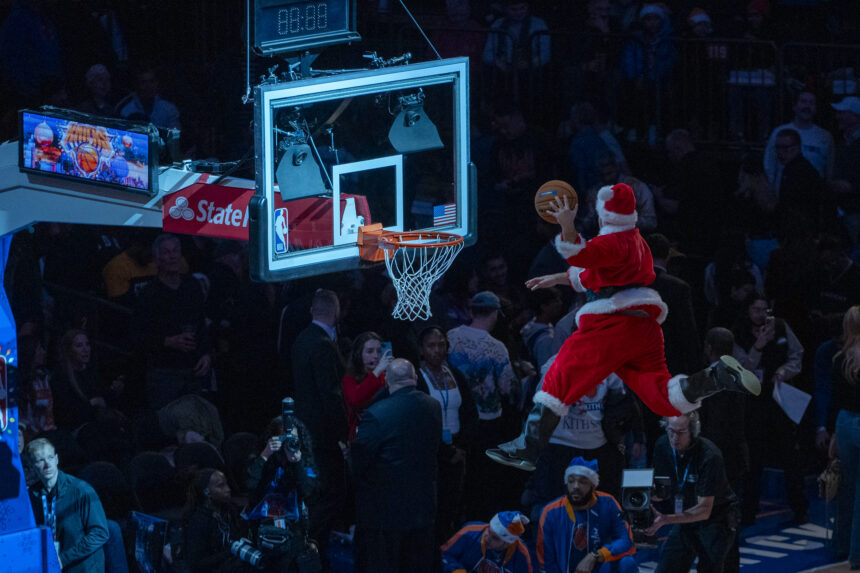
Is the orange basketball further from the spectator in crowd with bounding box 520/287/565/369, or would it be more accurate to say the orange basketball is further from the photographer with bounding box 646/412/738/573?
the photographer with bounding box 646/412/738/573

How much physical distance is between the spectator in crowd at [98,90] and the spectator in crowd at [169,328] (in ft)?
5.61

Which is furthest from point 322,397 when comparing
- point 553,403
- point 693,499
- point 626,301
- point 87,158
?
point 626,301

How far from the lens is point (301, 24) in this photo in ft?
25.8

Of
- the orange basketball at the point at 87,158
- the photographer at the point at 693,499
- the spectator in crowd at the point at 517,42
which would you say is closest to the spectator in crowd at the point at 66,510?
the orange basketball at the point at 87,158

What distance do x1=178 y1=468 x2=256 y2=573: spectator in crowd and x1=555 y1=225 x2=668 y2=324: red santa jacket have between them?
11.3ft

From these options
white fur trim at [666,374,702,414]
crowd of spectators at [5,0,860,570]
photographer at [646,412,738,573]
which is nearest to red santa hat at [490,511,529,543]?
crowd of spectators at [5,0,860,570]

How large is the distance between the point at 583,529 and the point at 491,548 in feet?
2.07

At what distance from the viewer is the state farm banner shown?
330 inches

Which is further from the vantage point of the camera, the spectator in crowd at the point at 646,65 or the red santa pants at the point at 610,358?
the spectator in crowd at the point at 646,65

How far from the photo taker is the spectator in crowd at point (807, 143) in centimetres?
1375

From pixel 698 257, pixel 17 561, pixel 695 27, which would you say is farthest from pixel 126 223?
pixel 695 27

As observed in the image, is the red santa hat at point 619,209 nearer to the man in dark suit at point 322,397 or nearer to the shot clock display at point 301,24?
the shot clock display at point 301,24

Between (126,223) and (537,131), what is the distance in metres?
6.06

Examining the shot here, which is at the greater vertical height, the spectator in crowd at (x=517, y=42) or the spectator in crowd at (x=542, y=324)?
the spectator in crowd at (x=517, y=42)
